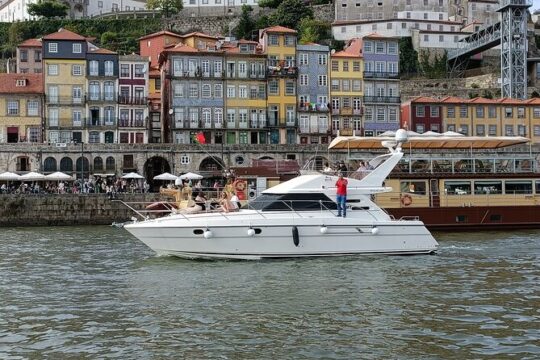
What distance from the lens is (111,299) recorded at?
18203mm

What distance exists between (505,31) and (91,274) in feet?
223

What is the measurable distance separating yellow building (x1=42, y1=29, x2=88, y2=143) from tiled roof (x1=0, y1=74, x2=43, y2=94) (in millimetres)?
935

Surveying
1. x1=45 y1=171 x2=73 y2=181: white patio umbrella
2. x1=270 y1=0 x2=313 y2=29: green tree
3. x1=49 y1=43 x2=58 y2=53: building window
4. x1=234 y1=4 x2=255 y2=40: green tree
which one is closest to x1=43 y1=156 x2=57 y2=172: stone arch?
x1=45 y1=171 x2=73 y2=181: white patio umbrella

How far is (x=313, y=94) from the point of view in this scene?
69312 millimetres

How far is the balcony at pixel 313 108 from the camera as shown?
6838cm

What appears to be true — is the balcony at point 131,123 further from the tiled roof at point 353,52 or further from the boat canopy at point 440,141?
the boat canopy at point 440,141

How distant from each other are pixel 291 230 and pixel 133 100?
43899 millimetres

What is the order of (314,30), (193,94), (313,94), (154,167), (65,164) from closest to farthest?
1. (65,164)
2. (154,167)
3. (193,94)
4. (313,94)
5. (314,30)

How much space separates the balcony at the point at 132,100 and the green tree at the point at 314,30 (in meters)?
28.0

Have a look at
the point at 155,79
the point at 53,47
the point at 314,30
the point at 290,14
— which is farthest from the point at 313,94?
the point at 290,14

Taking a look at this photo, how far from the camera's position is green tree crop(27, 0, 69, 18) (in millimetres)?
101812

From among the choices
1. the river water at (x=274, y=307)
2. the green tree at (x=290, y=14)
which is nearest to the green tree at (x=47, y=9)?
the green tree at (x=290, y=14)

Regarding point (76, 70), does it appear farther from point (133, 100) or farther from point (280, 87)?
point (280, 87)

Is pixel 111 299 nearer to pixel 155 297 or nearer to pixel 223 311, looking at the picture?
pixel 155 297
